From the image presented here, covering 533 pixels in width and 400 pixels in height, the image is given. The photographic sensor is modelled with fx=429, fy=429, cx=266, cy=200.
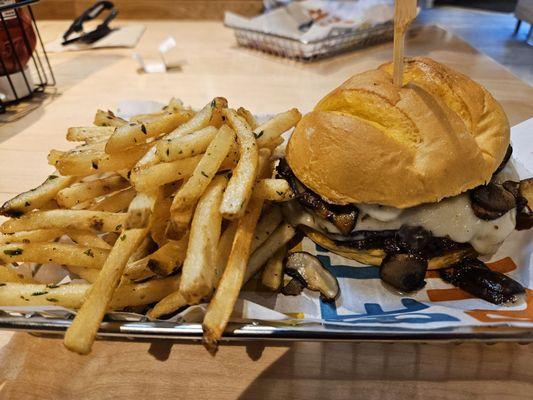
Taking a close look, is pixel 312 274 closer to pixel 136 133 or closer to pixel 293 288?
pixel 293 288

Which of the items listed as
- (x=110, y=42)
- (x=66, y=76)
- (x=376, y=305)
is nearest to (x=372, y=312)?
(x=376, y=305)

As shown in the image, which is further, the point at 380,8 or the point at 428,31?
the point at 428,31

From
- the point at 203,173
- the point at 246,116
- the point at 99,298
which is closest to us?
the point at 99,298

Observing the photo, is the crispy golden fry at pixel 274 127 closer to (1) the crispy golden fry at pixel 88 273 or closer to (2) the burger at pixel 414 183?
(2) the burger at pixel 414 183

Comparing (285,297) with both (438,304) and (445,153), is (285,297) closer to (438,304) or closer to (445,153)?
(438,304)

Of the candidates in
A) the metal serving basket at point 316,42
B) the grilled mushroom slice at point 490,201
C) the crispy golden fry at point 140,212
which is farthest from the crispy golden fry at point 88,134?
the metal serving basket at point 316,42

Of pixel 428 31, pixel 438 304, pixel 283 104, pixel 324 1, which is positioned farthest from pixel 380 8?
pixel 438 304
